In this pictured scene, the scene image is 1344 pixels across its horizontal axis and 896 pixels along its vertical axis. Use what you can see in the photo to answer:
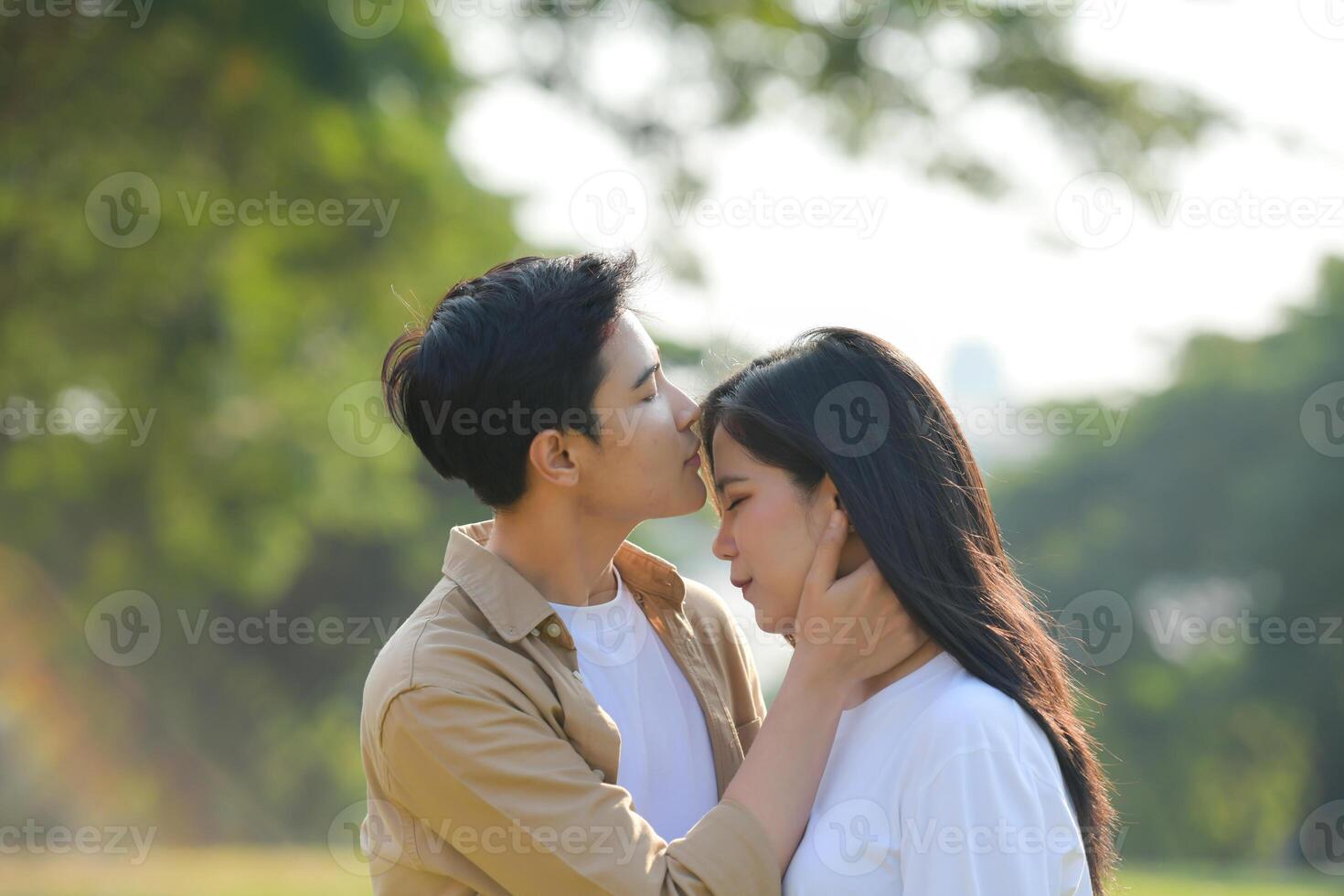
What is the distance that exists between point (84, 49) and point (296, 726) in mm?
19861

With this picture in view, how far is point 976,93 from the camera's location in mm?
7559

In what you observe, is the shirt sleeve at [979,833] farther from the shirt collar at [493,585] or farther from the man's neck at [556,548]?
the man's neck at [556,548]

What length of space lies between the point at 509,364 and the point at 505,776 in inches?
35.1

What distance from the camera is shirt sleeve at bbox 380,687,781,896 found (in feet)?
8.11

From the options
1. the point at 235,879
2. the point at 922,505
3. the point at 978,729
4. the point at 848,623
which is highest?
the point at 922,505

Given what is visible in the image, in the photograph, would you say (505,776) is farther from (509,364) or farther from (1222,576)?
(1222,576)

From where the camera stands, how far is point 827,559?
266cm

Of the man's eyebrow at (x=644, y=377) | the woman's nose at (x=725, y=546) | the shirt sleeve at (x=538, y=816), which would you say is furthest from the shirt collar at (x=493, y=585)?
the man's eyebrow at (x=644, y=377)

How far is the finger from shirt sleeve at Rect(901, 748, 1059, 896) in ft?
1.51

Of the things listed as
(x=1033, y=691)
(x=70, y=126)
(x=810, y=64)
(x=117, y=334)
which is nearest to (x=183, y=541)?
(x=117, y=334)

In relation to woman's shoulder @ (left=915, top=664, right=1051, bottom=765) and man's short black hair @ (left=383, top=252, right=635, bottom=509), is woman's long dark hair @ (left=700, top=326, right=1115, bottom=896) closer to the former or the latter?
woman's shoulder @ (left=915, top=664, right=1051, bottom=765)

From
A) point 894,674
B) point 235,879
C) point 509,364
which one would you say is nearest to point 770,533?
point 894,674

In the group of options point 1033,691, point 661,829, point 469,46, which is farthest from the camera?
point 469,46

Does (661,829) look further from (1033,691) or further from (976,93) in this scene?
(976,93)
